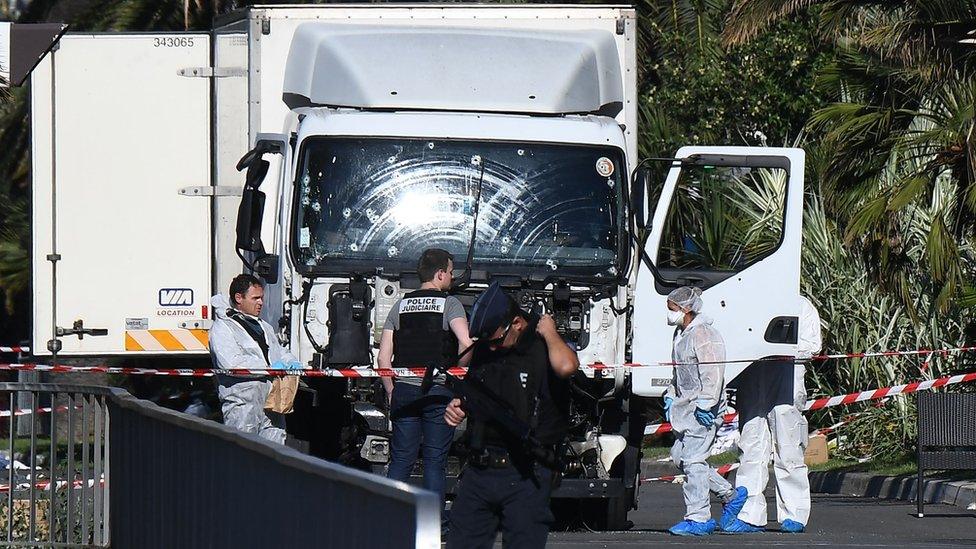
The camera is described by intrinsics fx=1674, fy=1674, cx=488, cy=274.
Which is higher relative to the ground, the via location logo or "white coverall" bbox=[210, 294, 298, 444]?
the via location logo

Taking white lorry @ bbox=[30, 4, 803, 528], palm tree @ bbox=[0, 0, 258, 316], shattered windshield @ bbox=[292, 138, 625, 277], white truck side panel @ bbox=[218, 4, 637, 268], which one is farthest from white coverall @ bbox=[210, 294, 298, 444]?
palm tree @ bbox=[0, 0, 258, 316]

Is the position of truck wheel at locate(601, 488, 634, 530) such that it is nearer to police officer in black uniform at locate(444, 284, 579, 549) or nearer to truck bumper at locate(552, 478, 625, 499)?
truck bumper at locate(552, 478, 625, 499)

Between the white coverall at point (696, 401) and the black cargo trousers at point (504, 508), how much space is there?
382 cm

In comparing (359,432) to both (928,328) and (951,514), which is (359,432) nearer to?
(951,514)

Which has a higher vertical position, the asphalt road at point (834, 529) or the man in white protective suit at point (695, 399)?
the man in white protective suit at point (695, 399)

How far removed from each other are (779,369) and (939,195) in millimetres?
6696

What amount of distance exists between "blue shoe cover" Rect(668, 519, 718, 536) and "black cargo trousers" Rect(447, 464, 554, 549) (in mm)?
4038

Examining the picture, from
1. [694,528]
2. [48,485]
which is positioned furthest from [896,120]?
[48,485]

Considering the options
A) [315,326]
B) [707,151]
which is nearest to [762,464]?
[707,151]

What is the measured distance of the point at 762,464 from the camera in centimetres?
1175

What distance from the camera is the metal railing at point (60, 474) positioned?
9.31 meters

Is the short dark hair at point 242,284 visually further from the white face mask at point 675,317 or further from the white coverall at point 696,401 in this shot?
the white coverall at point 696,401

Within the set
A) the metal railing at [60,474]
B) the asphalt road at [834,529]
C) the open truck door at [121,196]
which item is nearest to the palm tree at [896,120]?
the asphalt road at [834,529]

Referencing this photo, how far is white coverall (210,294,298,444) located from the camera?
10.7m
